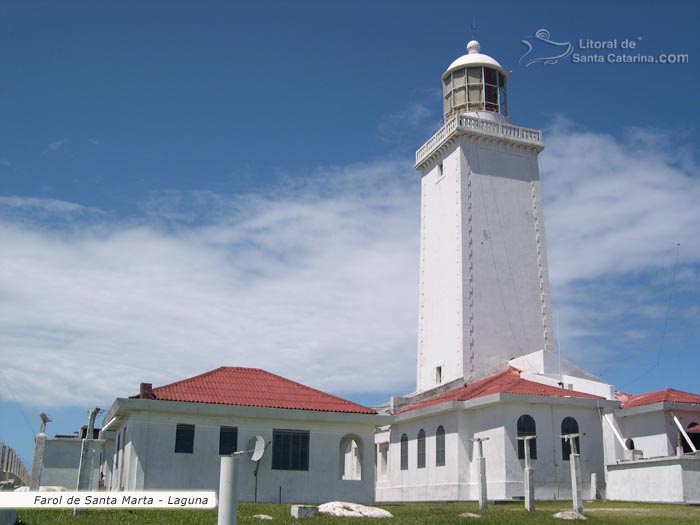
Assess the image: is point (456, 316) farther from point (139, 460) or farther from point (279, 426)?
Result: point (139, 460)

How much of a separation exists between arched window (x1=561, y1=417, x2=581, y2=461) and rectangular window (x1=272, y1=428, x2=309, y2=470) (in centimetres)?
1017

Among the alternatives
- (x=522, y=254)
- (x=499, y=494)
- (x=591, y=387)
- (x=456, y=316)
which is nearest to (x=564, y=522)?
(x=499, y=494)

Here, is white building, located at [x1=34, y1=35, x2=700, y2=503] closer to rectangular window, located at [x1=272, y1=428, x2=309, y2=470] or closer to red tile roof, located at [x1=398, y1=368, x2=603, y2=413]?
rectangular window, located at [x1=272, y1=428, x2=309, y2=470]

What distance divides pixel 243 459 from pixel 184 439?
2136 mm

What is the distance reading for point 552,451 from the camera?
28156 mm

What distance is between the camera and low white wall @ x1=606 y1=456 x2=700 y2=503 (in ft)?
78.5

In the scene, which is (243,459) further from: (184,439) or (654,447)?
(654,447)

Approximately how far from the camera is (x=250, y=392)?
27328 mm

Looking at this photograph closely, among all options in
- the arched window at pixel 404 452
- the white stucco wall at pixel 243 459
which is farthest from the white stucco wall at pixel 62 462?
the arched window at pixel 404 452

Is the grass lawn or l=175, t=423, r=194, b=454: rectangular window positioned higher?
l=175, t=423, r=194, b=454: rectangular window

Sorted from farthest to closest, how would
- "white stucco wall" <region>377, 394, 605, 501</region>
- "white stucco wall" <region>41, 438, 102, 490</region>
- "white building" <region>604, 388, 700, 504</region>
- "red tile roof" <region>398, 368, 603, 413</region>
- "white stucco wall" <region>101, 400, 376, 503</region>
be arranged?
"white stucco wall" <region>41, 438, 102, 490</region>
"red tile roof" <region>398, 368, 603, 413</region>
"white stucco wall" <region>377, 394, 605, 501</region>
"white stucco wall" <region>101, 400, 376, 503</region>
"white building" <region>604, 388, 700, 504</region>

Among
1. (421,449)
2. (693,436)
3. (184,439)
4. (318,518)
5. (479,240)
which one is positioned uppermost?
(479,240)

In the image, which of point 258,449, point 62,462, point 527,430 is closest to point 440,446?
point 527,430

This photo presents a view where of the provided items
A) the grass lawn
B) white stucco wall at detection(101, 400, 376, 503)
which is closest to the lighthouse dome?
white stucco wall at detection(101, 400, 376, 503)
